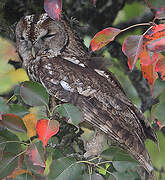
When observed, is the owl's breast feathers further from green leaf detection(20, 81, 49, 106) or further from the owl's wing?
green leaf detection(20, 81, 49, 106)

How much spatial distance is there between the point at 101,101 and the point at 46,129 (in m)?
0.63

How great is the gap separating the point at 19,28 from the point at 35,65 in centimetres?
21

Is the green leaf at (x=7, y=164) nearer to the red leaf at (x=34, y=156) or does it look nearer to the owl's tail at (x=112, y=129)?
the red leaf at (x=34, y=156)

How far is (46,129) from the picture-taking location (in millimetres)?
1143

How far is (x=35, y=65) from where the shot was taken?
1876mm

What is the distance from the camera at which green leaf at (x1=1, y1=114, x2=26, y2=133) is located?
→ 1.19 m

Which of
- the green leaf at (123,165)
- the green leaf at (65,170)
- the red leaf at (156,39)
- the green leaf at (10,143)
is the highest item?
the red leaf at (156,39)

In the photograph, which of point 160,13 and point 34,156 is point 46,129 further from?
point 160,13

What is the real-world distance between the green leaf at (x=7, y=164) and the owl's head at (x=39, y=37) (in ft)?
2.48

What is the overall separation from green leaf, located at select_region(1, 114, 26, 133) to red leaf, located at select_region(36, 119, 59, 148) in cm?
8

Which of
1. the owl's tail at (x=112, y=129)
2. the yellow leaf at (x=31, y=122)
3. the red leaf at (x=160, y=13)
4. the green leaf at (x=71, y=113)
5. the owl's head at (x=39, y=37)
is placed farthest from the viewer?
the owl's head at (x=39, y=37)

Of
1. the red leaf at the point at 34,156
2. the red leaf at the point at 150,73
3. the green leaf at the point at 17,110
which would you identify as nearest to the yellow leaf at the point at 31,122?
the green leaf at the point at 17,110

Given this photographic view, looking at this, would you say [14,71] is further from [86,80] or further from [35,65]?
[86,80]

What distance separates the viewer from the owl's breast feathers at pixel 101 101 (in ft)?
5.53
